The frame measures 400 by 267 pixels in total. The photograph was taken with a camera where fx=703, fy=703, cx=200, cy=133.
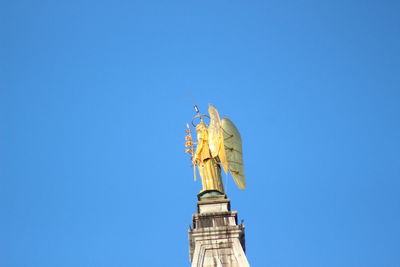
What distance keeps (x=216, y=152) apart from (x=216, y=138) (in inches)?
31.8

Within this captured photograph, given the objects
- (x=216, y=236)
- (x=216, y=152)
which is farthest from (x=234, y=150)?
(x=216, y=236)

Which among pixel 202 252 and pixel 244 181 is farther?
pixel 244 181

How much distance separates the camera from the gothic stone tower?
1384 inches

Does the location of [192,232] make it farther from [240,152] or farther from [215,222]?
[240,152]

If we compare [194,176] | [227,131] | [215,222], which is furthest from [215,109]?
[215,222]

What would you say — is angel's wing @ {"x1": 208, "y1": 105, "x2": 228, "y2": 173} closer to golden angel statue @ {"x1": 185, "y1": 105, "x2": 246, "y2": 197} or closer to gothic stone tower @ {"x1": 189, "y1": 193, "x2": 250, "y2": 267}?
golden angel statue @ {"x1": 185, "y1": 105, "x2": 246, "y2": 197}

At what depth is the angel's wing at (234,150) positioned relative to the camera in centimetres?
3809

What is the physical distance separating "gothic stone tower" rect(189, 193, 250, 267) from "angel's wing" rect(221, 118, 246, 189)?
162 cm

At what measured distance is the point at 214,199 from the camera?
3712 cm

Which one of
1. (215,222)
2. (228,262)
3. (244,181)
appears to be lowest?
(228,262)

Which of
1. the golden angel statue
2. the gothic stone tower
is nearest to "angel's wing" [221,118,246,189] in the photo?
the golden angel statue

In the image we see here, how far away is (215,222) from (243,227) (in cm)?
147

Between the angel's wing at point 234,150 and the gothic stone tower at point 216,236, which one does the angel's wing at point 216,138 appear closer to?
the angel's wing at point 234,150

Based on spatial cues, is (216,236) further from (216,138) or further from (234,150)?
(216,138)
